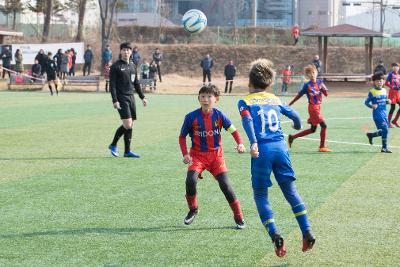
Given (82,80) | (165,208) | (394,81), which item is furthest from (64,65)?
(165,208)

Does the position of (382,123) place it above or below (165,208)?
above

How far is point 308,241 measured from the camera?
23.6 ft

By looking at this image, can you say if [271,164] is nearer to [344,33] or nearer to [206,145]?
[206,145]

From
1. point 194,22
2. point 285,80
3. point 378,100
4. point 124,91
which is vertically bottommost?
point 378,100

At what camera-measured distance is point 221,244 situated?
7.87m

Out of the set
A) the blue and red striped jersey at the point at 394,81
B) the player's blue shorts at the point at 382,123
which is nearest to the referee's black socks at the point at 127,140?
the player's blue shorts at the point at 382,123

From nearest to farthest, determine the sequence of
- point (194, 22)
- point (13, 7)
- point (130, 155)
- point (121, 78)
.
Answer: point (121, 78) < point (130, 155) < point (194, 22) < point (13, 7)

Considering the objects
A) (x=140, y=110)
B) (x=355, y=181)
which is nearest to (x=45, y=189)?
(x=355, y=181)

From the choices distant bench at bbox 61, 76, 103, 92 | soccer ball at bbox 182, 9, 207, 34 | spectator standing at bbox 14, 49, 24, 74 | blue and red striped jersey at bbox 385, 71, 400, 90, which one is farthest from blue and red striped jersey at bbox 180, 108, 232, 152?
spectator standing at bbox 14, 49, 24, 74

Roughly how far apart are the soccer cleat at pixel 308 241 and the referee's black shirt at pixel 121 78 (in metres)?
7.70

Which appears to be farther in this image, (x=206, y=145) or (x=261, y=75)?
(x=206, y=145)

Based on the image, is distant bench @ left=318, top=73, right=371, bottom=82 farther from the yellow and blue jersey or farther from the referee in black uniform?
the referee in black uniform

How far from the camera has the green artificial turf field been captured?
7.45 m

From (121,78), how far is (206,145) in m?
6.07
